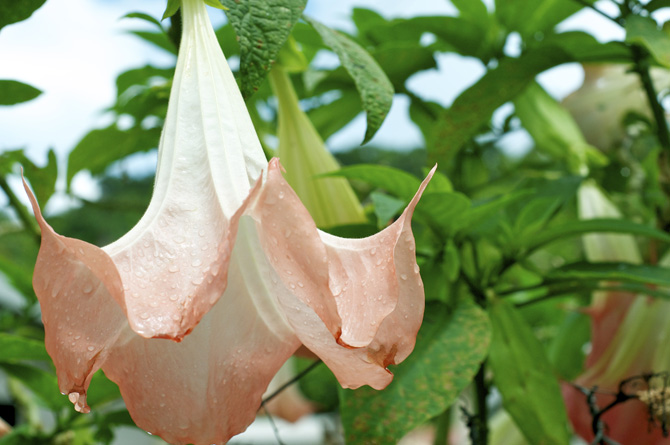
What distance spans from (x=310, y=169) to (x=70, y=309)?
34 cm

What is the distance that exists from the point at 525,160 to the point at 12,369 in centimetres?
93

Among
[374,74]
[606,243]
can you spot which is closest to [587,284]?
[606,243]

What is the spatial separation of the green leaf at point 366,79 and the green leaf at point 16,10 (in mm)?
217

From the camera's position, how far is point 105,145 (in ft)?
2.72

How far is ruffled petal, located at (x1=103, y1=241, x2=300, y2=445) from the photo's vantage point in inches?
13.7

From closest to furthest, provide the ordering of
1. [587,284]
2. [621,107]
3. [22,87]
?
[22,87]
[587,284]
[621,107]

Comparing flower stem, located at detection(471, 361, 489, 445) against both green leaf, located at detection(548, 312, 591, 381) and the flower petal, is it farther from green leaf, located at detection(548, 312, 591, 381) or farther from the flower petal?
the flower petal

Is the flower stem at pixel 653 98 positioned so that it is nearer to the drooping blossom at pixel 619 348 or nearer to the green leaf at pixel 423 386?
the drooping blossom at pixel 619 348

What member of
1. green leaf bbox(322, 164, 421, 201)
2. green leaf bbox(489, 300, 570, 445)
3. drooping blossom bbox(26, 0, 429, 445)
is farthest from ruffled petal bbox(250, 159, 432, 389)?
green leaf bbox(489, 300, 570, 445)

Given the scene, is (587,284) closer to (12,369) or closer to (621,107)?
(621,107)

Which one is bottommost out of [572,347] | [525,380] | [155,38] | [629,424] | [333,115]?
[572,347]

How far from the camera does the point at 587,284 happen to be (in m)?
0.74

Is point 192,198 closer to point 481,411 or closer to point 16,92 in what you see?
point 16,92

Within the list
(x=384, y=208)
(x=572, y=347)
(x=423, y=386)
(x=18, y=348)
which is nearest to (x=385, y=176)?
(x=384, y=208)
